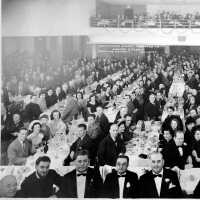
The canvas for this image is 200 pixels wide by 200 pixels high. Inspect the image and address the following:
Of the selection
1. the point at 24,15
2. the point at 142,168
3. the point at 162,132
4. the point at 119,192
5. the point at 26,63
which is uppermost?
the point at 24,15

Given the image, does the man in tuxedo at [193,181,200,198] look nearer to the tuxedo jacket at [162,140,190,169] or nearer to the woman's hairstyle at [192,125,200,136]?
the tuxedo jacket at [162,140,190,169]

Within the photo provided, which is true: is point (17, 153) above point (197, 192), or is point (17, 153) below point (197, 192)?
above

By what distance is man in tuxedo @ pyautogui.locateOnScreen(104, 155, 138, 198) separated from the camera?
1.85 meters

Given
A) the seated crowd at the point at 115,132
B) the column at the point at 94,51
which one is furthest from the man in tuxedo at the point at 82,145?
the column at the point at 94,51

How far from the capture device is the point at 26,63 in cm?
189

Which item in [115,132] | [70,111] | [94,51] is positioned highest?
[94,51]

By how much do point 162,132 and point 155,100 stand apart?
161 millimetres

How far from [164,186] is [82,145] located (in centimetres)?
45

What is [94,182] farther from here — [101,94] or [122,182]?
[101,94]

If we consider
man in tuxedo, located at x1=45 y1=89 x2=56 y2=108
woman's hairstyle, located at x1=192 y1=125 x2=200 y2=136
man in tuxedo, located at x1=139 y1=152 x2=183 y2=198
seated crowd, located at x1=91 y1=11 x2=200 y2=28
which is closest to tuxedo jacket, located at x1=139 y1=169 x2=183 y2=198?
man in tuxedo, located at x1=139 y1=152 x2=183 y2=198

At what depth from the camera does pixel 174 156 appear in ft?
6.05

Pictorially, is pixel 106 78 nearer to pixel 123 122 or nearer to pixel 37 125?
pixel 123 122

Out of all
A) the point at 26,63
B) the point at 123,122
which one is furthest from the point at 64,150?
the point at 26,63

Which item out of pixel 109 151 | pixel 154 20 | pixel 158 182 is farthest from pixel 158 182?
pixel 154 20
